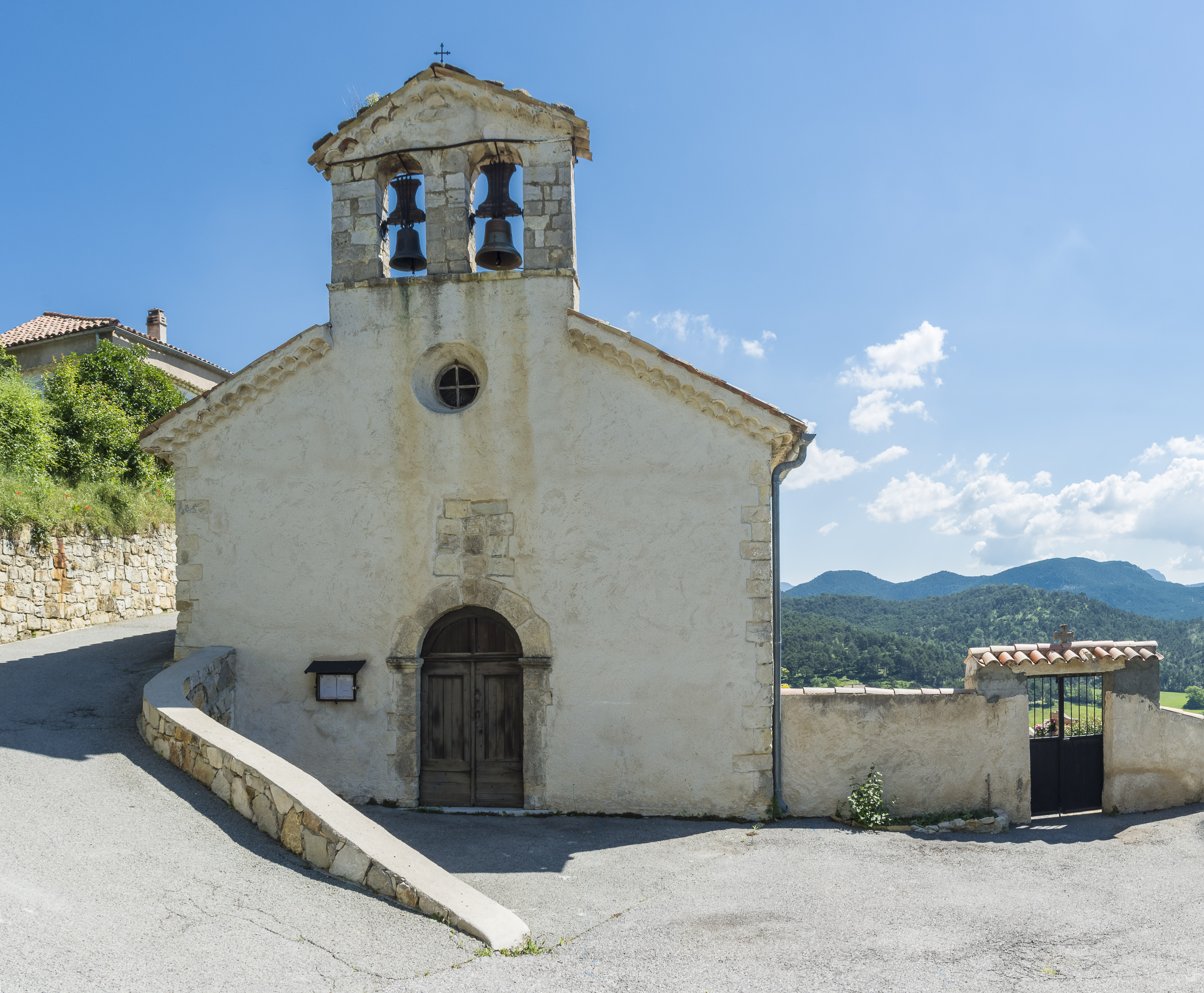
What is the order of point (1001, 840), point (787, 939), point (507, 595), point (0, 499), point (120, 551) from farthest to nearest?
point (120, 551) → point (0, 499) → point (507, 595) → point (1001, 840) → point (787, 939)

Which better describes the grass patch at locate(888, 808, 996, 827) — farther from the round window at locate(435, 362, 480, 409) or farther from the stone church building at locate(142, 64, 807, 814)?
the round window at locate(435, 362, 480, 409)

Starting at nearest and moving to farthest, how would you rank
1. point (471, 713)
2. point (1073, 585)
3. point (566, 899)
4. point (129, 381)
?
point (566, 899) < point (471, 713) < point (129, 381) < point (1073, 585)

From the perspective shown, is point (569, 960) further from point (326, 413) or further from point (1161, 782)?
point (1161, 782)

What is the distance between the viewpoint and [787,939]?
538cm

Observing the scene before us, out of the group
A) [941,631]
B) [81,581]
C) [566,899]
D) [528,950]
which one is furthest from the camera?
[941,631]

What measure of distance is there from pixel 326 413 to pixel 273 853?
16.8 ft

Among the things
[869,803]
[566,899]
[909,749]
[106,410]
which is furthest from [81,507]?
[909,749]

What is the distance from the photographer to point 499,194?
9539 millimetres

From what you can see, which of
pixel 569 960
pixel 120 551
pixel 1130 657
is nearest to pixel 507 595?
pixel 569 960

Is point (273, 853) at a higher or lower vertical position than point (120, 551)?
lower

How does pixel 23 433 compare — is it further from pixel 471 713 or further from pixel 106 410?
pixel 471 713

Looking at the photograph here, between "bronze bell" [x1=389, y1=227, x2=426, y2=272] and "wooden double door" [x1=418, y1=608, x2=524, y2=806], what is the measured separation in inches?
160

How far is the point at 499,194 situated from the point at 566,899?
7.39 metres

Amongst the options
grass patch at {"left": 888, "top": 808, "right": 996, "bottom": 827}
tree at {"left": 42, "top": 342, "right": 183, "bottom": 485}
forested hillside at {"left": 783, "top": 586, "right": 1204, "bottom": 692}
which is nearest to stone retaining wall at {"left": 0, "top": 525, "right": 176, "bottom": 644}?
tree at {"left": 42, "top": 342, "right": 183, "bottom": 485}
